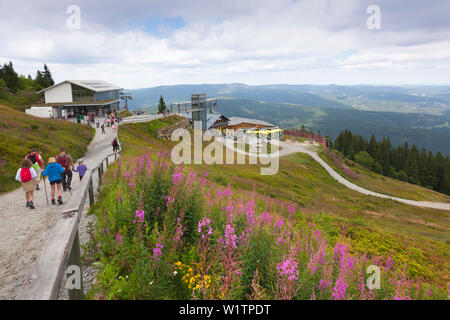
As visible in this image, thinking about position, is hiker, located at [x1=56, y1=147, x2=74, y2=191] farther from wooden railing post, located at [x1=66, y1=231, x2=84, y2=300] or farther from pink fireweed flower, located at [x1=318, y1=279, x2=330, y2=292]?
pink fireweed flower, located at [x1=318, y1=279, x2=330, y2=292]

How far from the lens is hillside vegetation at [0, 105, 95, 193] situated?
57.3ft

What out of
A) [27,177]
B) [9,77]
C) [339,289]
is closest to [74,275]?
[339,289]

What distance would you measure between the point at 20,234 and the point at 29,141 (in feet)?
58.2

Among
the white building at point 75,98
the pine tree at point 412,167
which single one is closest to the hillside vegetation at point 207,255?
the white building at point 75,98

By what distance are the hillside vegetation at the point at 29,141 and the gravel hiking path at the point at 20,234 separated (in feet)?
11.1

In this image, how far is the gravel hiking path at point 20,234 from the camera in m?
6.00

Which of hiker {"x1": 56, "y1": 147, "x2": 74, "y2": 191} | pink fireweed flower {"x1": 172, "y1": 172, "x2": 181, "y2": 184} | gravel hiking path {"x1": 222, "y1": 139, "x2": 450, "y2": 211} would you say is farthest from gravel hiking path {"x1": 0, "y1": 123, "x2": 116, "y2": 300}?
gravel hiking path {"x1": 222, "y1": 139, "x2": 450, "y2": 211}

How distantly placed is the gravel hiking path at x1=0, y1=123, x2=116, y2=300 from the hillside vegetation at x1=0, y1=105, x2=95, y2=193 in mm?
3373

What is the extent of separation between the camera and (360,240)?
43.9 ft

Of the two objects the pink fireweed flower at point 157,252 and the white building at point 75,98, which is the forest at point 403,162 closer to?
the white building at point 75,98

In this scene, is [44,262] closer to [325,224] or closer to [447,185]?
[325,224]
